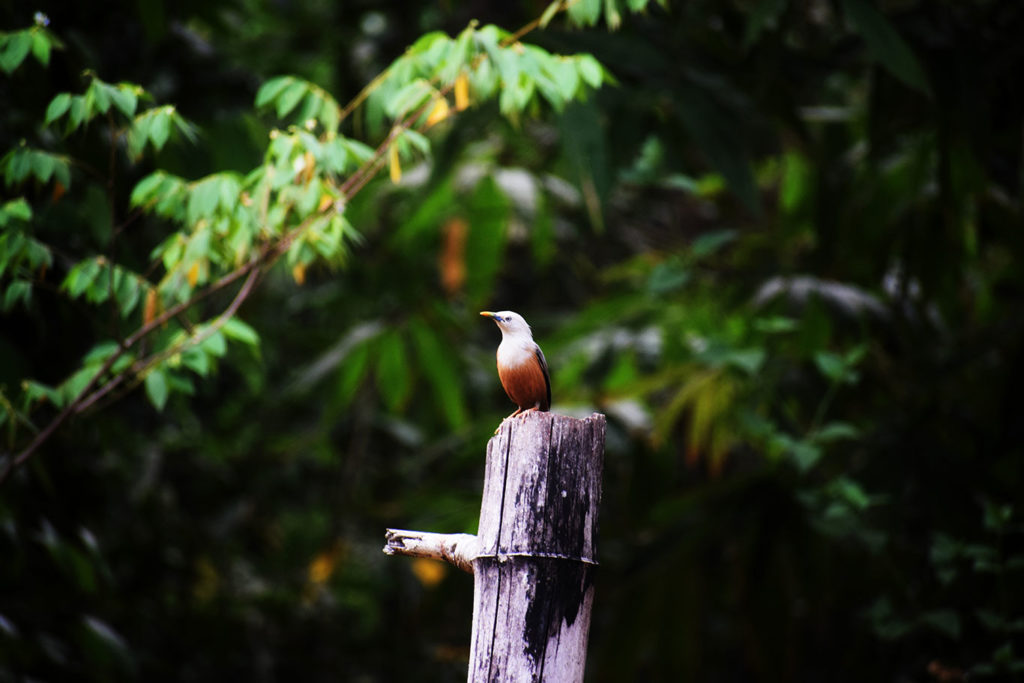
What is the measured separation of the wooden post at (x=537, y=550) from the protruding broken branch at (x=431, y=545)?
0.06m

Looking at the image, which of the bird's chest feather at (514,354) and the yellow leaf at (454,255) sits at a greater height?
the yellow leaf at (454,255)

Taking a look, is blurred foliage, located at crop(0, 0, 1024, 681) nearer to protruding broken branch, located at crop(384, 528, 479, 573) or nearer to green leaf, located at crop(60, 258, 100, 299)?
green leaf, located at crop(60, 258, 100, 299)

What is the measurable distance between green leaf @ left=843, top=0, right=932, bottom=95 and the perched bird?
4.72 feet

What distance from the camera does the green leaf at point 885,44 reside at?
2.84 m

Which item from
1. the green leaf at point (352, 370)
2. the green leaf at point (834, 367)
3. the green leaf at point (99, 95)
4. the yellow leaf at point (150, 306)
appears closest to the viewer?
the green leaf at point (99, 95)

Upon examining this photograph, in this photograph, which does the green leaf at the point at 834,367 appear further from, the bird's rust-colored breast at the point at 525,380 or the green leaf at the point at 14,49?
the green leaf at the point at 14,49

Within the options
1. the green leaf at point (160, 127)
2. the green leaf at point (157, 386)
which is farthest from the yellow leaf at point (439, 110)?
the green leaf at point (157, 386)

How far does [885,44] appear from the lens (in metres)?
2.85

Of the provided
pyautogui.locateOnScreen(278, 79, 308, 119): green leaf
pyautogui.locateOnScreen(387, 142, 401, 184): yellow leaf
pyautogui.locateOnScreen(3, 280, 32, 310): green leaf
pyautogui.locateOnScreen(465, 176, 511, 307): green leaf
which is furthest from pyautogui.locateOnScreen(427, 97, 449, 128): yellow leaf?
pyautogui.locateOnScreen(465, 176, 511, 307): green leaf

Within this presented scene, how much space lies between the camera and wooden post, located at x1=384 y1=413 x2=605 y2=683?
183 cm

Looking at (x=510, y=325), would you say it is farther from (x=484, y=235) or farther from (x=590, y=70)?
(x=484, y=235)

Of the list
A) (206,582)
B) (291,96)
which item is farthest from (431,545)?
(206,582)

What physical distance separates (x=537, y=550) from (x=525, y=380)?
0.46m

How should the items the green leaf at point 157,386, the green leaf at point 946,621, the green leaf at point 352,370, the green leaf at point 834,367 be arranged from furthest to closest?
1. the green leaf at point 352,370
2. the green leaf at point 834,367
3. the green leaf at point 946,621
4. the green leaf at point 157,386
